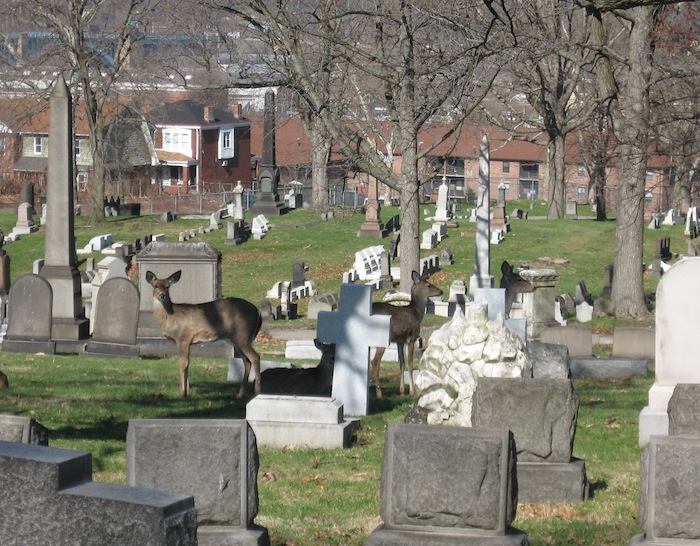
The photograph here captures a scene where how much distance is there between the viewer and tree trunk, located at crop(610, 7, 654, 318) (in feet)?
71.6

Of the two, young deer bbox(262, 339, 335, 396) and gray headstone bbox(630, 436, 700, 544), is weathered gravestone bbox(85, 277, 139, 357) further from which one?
gray headstone bbox(630, 436, 700, 544)

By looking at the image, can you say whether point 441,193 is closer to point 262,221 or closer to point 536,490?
point 262,221

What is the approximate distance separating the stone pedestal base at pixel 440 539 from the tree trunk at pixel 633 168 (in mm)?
14100

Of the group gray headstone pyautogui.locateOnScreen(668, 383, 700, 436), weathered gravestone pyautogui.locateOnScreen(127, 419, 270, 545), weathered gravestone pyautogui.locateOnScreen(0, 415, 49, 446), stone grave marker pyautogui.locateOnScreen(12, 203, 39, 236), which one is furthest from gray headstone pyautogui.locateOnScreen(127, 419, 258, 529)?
stone grave marker pyautogui.locateOnScreen(12, 203, 39, 236)

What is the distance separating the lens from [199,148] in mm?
77125

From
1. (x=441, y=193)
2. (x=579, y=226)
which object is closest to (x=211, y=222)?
(x=441, y=193)

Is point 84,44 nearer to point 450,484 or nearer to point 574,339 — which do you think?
point 574,339

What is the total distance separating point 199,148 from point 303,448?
220ft

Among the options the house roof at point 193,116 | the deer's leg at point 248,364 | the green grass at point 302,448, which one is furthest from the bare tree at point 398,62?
the house roof at point 193,116

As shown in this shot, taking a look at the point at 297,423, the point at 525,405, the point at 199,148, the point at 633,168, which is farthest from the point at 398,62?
the point at 199,148

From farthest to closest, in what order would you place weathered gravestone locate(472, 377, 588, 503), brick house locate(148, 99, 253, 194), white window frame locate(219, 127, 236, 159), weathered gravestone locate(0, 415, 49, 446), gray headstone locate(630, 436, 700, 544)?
white window frame locate(219, 127, 236, 159)
brick house locate(148, 99, 253, 194)
weathered gravestone locate(472, 377, 588, 503)
weathered gravestone locate(0, 415, 49, 446)
gray headstone locate(630, 436, 700, 544)

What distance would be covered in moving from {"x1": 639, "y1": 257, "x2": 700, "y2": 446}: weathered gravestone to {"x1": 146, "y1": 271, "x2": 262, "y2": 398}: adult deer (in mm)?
4824

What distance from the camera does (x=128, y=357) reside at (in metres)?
18.9

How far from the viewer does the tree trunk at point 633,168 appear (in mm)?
21812
